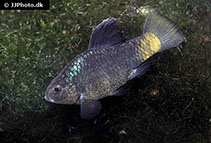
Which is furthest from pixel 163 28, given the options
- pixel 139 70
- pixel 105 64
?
pixel 105 64

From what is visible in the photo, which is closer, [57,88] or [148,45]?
[57,88]

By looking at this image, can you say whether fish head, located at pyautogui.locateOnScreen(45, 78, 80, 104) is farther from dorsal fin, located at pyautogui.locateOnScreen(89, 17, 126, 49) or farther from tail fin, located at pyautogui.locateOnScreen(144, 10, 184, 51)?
tail fin, located at pyautogui.locateOnScreen(144, 10, 184, 51)

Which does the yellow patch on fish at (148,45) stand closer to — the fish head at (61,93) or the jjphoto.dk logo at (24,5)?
the fish head at (61,93)

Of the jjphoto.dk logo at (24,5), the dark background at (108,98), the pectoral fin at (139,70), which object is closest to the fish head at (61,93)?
the dark background at (108,98)

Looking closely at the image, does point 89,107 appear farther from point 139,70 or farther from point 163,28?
point 163,28

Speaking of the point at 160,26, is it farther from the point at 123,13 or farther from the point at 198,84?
the point at 198,84

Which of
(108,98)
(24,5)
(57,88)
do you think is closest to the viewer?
(57,88)

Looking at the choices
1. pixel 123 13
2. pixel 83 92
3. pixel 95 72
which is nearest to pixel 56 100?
pixel 83 92
